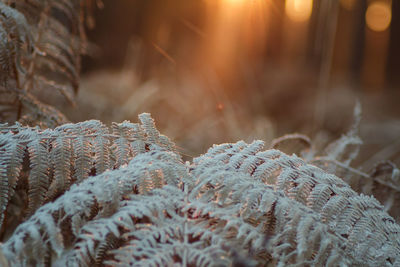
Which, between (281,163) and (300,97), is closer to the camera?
(281,163)

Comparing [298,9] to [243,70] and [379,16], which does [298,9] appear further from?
[243,70]

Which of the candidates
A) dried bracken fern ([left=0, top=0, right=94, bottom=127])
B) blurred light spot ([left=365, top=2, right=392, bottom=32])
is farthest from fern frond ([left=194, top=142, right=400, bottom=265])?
blurred light spot ([left=365, top=2, right=392, bottom=32])

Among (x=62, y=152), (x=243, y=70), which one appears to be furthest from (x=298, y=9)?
(x=62, y=152)

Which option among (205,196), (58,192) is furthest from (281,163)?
(58,192)

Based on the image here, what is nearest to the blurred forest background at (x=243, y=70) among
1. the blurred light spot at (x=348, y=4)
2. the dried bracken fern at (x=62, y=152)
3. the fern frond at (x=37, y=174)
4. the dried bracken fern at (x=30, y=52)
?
the blurred light spot at (x=348, y=4)

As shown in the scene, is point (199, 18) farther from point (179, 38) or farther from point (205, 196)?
point (205, 196)

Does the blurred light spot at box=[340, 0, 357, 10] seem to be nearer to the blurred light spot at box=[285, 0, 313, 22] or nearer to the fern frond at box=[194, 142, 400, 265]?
the blurred light spot at box=[285, 0, 313, 22]
